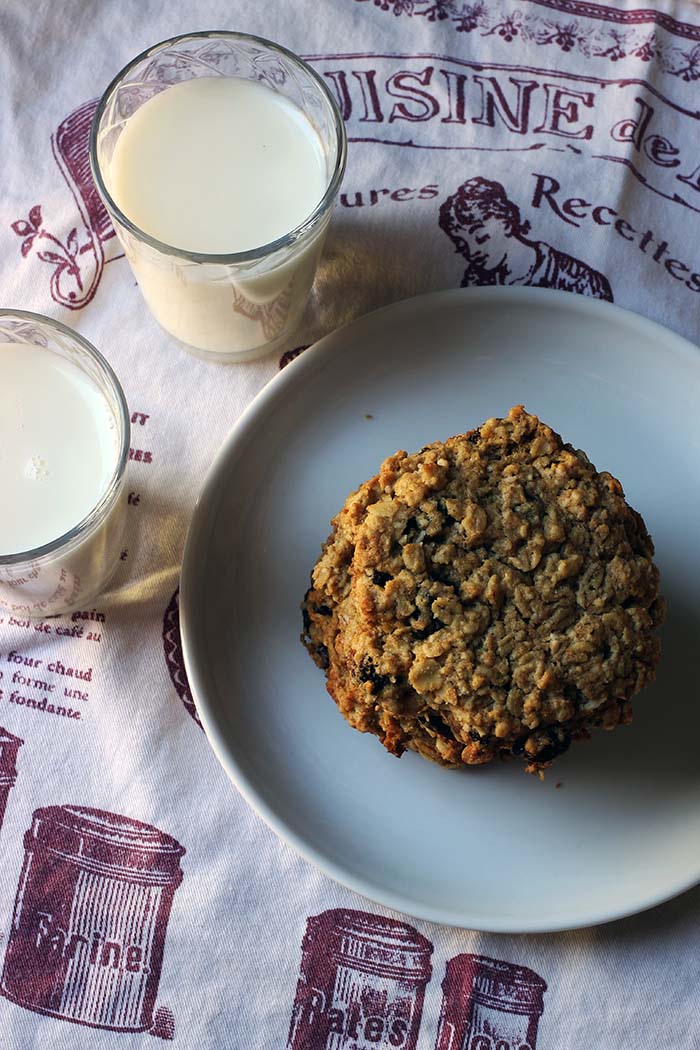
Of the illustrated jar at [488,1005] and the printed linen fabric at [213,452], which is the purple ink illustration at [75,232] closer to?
the printed linen fabric at [213,452]

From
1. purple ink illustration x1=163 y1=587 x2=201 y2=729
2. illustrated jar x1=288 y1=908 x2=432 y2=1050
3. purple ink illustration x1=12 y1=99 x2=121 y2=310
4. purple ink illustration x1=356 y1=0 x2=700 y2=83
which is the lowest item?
illustrated jar x1=288 y1=908 x2=432 y2=1050

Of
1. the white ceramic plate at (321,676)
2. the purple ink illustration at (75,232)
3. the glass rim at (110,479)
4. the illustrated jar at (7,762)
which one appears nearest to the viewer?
the glass rim at (110,479)

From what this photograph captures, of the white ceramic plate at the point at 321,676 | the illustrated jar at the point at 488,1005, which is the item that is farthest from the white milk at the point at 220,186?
the illustrated jar at the point at 488,1005

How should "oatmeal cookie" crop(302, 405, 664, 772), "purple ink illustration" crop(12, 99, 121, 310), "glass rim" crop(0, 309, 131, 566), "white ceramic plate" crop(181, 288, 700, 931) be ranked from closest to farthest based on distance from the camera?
"oatmeal cookie" crop(302, 405, 664, 772) → "glass rim" crop(0, 309, 131, 566) → "white ceramic plate" crop(181, 288, 700, 931) → "purple ink illustration" crop(12, 99, 121, 310)

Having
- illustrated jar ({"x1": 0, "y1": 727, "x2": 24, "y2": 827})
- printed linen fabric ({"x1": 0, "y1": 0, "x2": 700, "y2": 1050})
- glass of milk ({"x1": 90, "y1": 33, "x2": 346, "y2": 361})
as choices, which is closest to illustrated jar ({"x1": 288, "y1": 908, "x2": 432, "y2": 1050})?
printed linen fabric ({"x1": 0, "y1": 0, "x2": 700, "y2": 1050})

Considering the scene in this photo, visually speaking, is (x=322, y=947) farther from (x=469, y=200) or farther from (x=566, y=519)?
(x=469, y=200)

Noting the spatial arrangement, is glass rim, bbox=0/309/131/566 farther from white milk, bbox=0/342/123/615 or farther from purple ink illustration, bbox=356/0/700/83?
purple ink illustration, bbox=356/0/700/83
